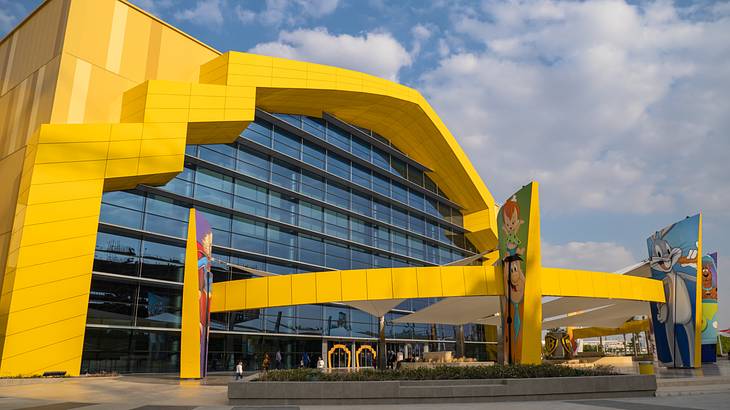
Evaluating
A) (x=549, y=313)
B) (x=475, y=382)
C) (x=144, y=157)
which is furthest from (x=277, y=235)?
(x=475, y=382)

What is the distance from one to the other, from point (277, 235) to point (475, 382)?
23.4m

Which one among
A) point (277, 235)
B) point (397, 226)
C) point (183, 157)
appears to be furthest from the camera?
point (397, 226)

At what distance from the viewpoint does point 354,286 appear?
24.0 metres

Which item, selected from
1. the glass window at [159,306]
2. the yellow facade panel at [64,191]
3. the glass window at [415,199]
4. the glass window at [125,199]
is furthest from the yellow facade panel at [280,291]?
the glass window at [415,199]

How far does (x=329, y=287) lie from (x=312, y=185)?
17543 mm

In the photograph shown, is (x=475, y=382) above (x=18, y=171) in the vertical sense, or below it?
below

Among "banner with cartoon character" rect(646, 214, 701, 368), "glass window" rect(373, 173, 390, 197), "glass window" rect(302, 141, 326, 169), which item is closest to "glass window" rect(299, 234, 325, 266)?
"glass window" rect(302, 141, 326, 169)

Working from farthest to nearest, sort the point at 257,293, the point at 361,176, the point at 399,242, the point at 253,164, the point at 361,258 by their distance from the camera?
the point at 399,242, the point at 361,176, the point at 361,258, the point at 253,164, the point at 257,293

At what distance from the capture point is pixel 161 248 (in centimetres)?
3078

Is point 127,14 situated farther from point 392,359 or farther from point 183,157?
point 392,359

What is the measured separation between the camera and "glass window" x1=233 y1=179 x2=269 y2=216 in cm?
3528

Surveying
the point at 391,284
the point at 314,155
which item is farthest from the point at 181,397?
the point at 314,155

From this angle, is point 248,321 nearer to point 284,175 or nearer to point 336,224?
point 284,175

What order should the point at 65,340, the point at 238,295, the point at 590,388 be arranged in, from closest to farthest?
the point at 590,388 → the point at 65,340 → the point at 238,295
